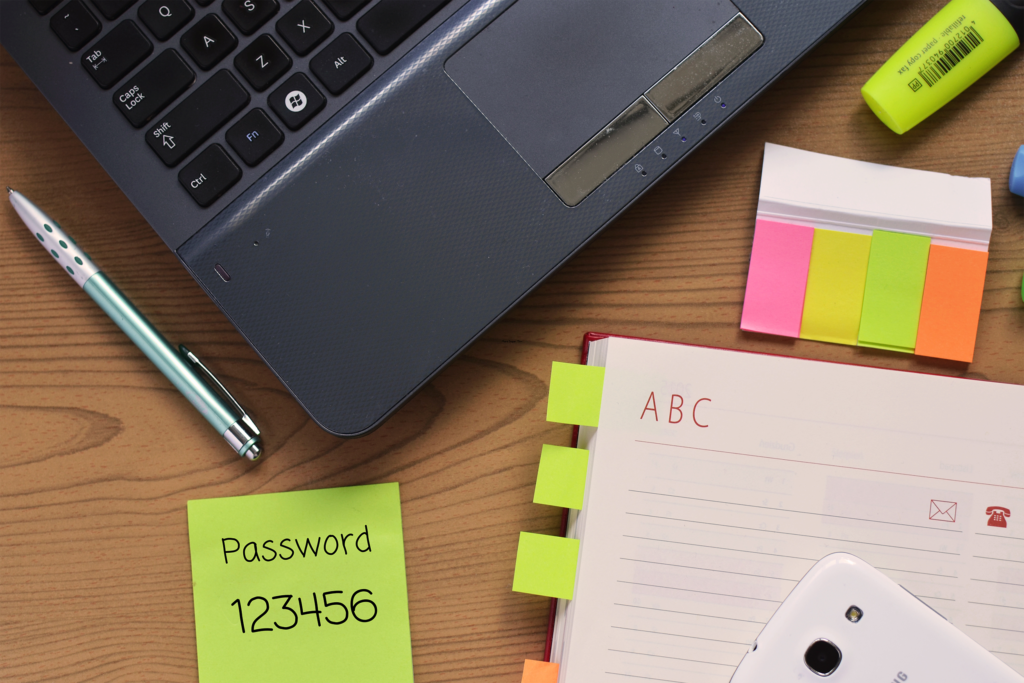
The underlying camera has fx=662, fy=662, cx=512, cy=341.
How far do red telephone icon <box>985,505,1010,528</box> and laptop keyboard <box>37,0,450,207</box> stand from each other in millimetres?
529

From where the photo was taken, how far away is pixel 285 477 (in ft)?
1.59

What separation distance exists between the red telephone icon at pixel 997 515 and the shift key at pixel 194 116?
1.89ft

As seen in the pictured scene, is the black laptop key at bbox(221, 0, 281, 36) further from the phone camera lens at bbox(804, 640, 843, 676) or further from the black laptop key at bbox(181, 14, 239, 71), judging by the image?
the phone camera lens at bbox(804, 640, 843, 676)

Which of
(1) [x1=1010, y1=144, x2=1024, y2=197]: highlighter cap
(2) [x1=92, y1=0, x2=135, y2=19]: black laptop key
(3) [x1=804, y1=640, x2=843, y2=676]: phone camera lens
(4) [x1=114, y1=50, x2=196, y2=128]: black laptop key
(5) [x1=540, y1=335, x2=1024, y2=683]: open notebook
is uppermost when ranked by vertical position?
(2) [x1=92, y1=0, x2=135, y2=19]: black laptop key

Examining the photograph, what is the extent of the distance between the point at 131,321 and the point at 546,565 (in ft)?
1.11

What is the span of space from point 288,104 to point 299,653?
377 mm

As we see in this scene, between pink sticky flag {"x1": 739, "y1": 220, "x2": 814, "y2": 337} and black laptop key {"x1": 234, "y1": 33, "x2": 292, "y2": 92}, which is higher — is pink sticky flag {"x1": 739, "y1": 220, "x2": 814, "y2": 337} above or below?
below

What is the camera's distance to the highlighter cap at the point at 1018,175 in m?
0.48

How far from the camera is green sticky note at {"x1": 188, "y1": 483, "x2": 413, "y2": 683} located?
1.56 feet

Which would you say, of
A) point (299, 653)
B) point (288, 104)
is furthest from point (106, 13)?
point (299, 653)

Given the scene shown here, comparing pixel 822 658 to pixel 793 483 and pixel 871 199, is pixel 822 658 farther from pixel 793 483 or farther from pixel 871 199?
pixel 871 199

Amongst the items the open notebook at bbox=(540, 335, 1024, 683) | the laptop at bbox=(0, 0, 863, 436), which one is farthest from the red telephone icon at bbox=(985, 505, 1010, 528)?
the laptop at bbox=(0, 0, 863, 436)

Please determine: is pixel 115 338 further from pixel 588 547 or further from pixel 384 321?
pixel 588 547

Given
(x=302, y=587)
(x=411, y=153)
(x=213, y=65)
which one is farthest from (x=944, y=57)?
(x=302, y=587)
